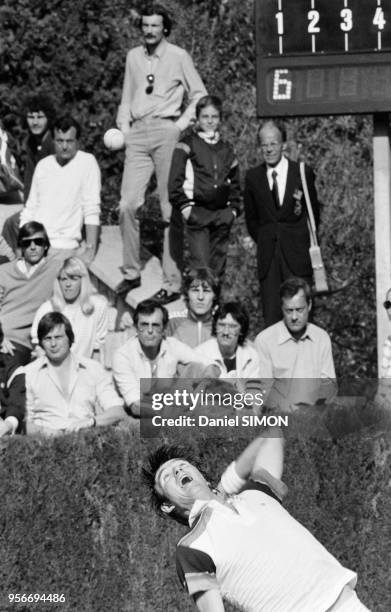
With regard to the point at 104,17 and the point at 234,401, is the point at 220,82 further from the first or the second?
the point at 234,401

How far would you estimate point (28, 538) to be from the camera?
9773 millimetres

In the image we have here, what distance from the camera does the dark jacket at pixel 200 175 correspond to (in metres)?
12.3

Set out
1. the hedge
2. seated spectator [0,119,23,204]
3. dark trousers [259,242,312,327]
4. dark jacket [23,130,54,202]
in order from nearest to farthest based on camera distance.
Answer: the hedge → dark trousers [259,242,312,327] → dark jacket [23,130,54,202] → seated spectator [0,119,23,204]

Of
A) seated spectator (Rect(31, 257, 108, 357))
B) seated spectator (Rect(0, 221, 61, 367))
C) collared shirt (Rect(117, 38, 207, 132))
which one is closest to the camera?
seated spectator (Rect(31, 257, 108, 357))

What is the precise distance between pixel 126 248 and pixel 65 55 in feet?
18.7

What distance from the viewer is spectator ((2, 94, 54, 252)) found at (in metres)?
13.3

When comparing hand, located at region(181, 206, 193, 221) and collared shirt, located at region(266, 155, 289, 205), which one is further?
hand, located at region(181, 206, 193, 221)

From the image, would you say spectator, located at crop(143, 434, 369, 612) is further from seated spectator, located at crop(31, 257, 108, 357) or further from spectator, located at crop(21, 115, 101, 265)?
spectator, located at crop(21, 115, 101, 265)

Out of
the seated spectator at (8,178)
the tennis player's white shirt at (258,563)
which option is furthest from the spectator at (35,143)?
the tennis player's white shirt at (258,563)

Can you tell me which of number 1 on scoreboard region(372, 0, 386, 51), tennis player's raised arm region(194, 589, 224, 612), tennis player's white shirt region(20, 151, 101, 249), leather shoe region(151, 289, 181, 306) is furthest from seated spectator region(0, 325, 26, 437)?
tennis player's raised arm region(194, 589, 224, 612)

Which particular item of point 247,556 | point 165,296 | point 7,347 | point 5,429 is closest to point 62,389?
point 5,429

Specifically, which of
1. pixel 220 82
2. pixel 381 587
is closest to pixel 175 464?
pixel 381 587

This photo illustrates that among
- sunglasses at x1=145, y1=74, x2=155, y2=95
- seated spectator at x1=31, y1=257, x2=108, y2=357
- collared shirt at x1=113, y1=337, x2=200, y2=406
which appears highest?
sunglasses at x1=145, y1=74, x2=155, y2=95

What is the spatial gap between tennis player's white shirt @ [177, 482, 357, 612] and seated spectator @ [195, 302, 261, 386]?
3.82 m
